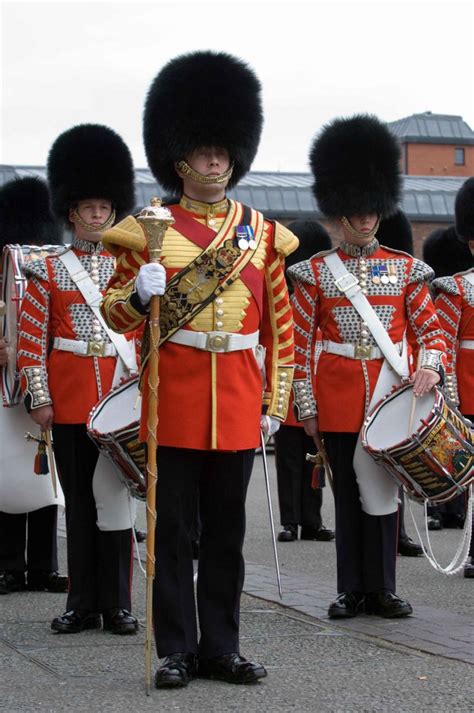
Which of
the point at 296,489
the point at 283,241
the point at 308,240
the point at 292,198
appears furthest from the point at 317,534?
the point at 292,198

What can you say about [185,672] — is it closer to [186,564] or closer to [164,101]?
[186,564]

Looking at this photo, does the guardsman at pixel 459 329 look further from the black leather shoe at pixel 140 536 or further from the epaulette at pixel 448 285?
the black leather shoe at pixel 140 536

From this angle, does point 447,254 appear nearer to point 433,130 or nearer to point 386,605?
point 386,605

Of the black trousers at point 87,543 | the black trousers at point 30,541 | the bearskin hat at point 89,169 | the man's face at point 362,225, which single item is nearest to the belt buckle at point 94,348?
the black trousers at point 87,543

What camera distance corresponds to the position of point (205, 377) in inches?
224

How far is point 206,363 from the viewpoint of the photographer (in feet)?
18.7

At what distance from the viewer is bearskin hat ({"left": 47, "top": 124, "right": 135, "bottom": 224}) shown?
7488 millimetres

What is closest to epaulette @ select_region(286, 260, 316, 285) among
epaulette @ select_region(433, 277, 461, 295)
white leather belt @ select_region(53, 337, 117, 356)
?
white leather belt @ select_region(53, 337, 117, 356)

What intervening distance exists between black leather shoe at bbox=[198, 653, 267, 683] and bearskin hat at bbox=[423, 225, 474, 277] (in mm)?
6982

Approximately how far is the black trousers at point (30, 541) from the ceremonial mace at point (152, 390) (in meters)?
2.81

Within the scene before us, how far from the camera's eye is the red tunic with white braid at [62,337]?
277 inches

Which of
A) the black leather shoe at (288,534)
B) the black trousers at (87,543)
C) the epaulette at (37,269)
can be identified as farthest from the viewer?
the black leather shoe at (288,534)

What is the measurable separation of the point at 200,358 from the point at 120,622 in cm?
160

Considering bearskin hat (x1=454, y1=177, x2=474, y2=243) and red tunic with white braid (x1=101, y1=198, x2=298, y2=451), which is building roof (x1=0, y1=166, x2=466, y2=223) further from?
red tunic with white braid (x1=101, y1=198, x2=298, y2=451)
